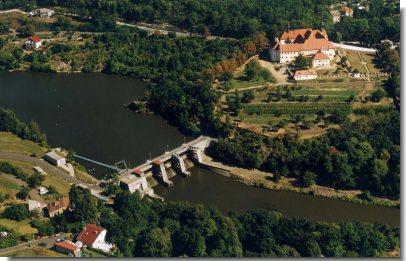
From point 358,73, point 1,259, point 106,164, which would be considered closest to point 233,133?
point 106,164

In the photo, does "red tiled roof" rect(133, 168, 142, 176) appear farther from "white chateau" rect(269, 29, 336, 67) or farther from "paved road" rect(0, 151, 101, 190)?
"white chateau" rect(269, 29, 336, 67)

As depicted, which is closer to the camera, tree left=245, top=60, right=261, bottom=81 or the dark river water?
the dark river water

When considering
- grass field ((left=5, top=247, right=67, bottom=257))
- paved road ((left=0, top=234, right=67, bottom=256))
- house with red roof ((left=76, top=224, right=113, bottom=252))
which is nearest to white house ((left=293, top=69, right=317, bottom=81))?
house with red roof ((left=76, top=224, right=113, bottom=252))

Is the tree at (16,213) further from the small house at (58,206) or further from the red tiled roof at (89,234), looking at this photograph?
the red tiled roof at (89,234)

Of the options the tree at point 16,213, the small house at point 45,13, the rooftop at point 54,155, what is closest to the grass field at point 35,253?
the tree at point 16,213

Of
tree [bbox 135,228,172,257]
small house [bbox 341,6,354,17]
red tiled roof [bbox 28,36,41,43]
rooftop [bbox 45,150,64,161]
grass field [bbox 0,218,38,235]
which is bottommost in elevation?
grass field [bbox 0,218,38,235]

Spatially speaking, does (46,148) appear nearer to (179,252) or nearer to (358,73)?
(179,252)
